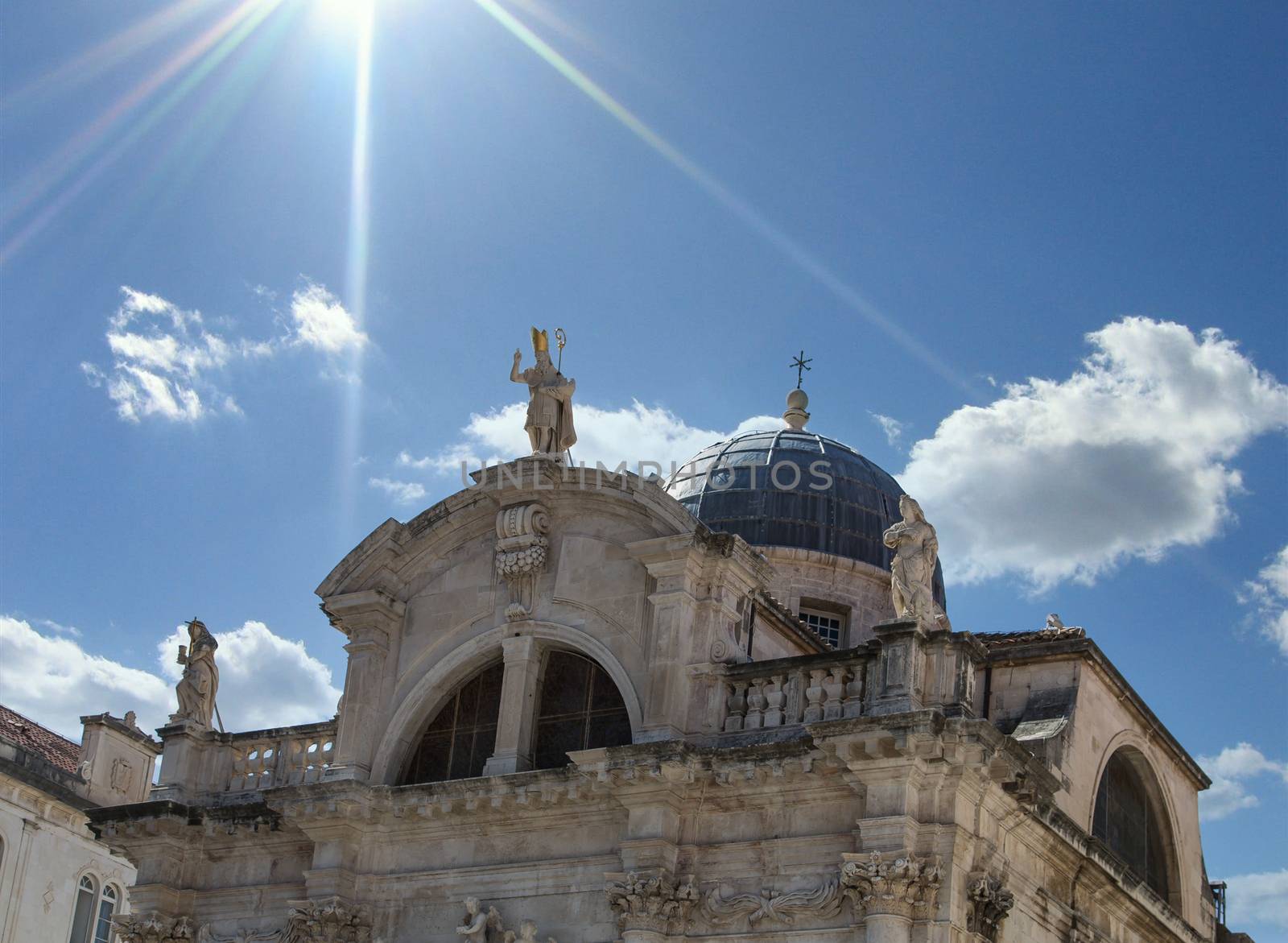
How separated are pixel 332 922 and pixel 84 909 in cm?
1378

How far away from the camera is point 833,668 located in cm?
1789

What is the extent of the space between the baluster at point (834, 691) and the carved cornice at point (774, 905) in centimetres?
180

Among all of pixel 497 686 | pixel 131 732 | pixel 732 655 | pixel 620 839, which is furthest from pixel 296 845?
pixel 131 732

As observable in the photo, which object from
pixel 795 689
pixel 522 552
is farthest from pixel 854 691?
pixel 522 552

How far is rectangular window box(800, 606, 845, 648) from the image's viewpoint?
26203 mm

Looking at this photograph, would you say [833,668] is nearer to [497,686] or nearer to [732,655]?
[732,655]

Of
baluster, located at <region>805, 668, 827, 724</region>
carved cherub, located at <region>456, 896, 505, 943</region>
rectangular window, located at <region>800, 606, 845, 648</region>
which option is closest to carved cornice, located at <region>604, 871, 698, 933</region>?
carved cherub, located at <region>456, 896, 505, 943</region>

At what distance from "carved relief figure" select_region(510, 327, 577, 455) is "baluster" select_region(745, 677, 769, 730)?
15.1ft

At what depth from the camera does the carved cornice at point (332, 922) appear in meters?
19.4

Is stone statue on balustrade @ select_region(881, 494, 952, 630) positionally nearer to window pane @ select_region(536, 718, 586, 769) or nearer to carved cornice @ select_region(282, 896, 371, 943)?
window pane @ select_region(536, 718, 586, 769)

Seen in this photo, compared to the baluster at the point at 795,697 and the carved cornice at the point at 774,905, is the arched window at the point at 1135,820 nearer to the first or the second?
the baluster at the point at 795,697

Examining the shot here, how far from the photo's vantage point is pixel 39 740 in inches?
1302

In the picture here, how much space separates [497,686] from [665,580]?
3029 millimetres

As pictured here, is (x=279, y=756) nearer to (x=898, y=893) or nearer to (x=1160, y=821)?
(x=898, y=893)
